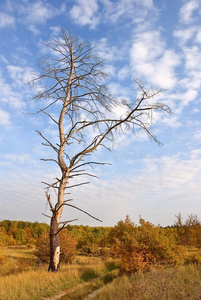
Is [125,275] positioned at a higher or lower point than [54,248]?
lower

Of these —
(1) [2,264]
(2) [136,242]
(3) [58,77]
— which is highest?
(3) [58,77]

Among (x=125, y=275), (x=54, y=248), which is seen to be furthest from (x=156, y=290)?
(x=54, y=248)

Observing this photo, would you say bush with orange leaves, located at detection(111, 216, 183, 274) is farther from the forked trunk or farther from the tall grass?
the forked trunk

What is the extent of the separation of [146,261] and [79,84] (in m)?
8.60

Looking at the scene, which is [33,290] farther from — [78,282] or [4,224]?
[4,224]

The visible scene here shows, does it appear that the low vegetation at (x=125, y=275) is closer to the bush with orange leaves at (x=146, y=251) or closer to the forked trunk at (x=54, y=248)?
the bush with orange leaves at (x=146, y=251)

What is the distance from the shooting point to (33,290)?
7.10 metres

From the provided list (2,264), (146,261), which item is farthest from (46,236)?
(146,261)

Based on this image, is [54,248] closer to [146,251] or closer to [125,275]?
[125,275]

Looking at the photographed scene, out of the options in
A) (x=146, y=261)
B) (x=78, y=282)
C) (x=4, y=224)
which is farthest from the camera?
(x=4, y=224)

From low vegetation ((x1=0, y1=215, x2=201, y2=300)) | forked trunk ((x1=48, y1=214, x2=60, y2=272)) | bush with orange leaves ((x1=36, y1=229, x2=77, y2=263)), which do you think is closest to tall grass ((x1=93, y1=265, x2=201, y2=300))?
low vegetation ((x1=0, y1=215, x2=201, y2=300))

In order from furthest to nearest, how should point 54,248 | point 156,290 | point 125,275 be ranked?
point 54,248, point 125,275, point 156,290

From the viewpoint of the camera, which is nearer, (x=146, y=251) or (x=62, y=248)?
(x=146, y=251)

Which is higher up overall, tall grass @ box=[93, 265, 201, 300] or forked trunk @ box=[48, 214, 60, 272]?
forked trunk @ box=[48, 214, 60, 272]
